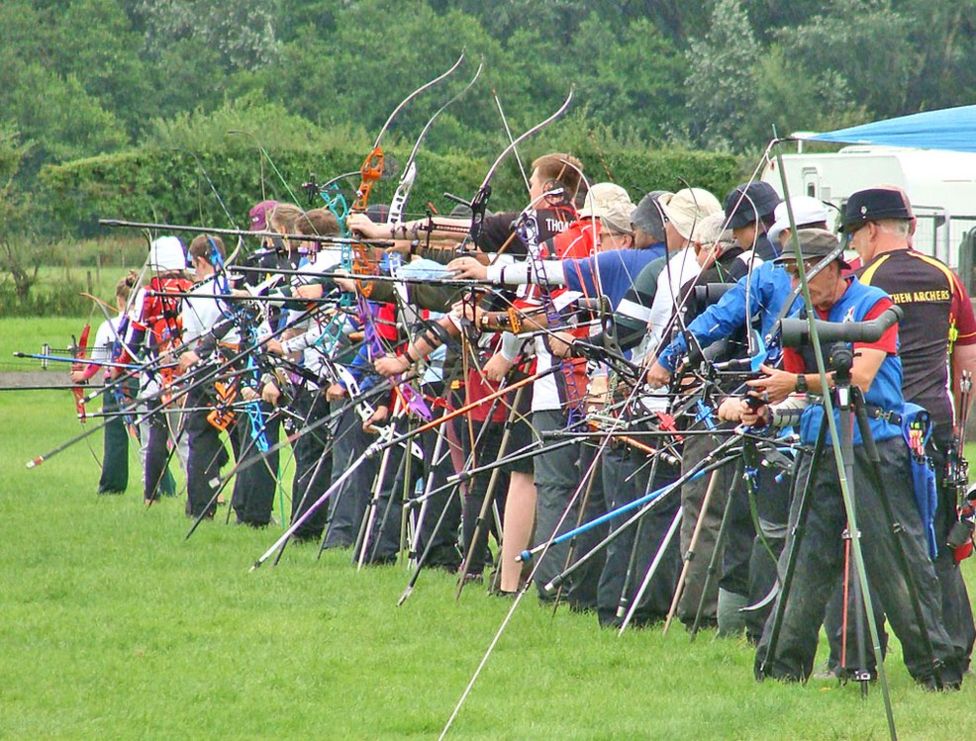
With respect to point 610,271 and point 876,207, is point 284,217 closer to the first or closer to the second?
point 610,271

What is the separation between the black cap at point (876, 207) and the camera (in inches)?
253

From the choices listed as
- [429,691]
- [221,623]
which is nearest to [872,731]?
[429,691]

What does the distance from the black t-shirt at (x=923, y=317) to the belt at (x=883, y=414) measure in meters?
0.51

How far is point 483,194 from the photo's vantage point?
7.14 meters

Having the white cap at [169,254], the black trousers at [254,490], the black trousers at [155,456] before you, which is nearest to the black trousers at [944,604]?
the black trousers at [254,490]

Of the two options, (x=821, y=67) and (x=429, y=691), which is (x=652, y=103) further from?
(x=429, y=691)

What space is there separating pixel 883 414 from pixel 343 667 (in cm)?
229

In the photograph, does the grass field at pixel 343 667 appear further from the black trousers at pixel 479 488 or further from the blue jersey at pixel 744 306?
the blue jersey at pixel 744 306

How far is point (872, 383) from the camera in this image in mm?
5805

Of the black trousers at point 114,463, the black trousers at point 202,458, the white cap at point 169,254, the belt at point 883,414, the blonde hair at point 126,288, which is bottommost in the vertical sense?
the black trousers at point 114,463

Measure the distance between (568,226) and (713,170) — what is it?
22.0 m

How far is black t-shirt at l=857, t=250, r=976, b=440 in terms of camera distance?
21.0 feet

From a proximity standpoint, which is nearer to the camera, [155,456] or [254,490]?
[254,490]

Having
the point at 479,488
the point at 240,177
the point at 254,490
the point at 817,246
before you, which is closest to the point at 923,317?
the point at 817,246
